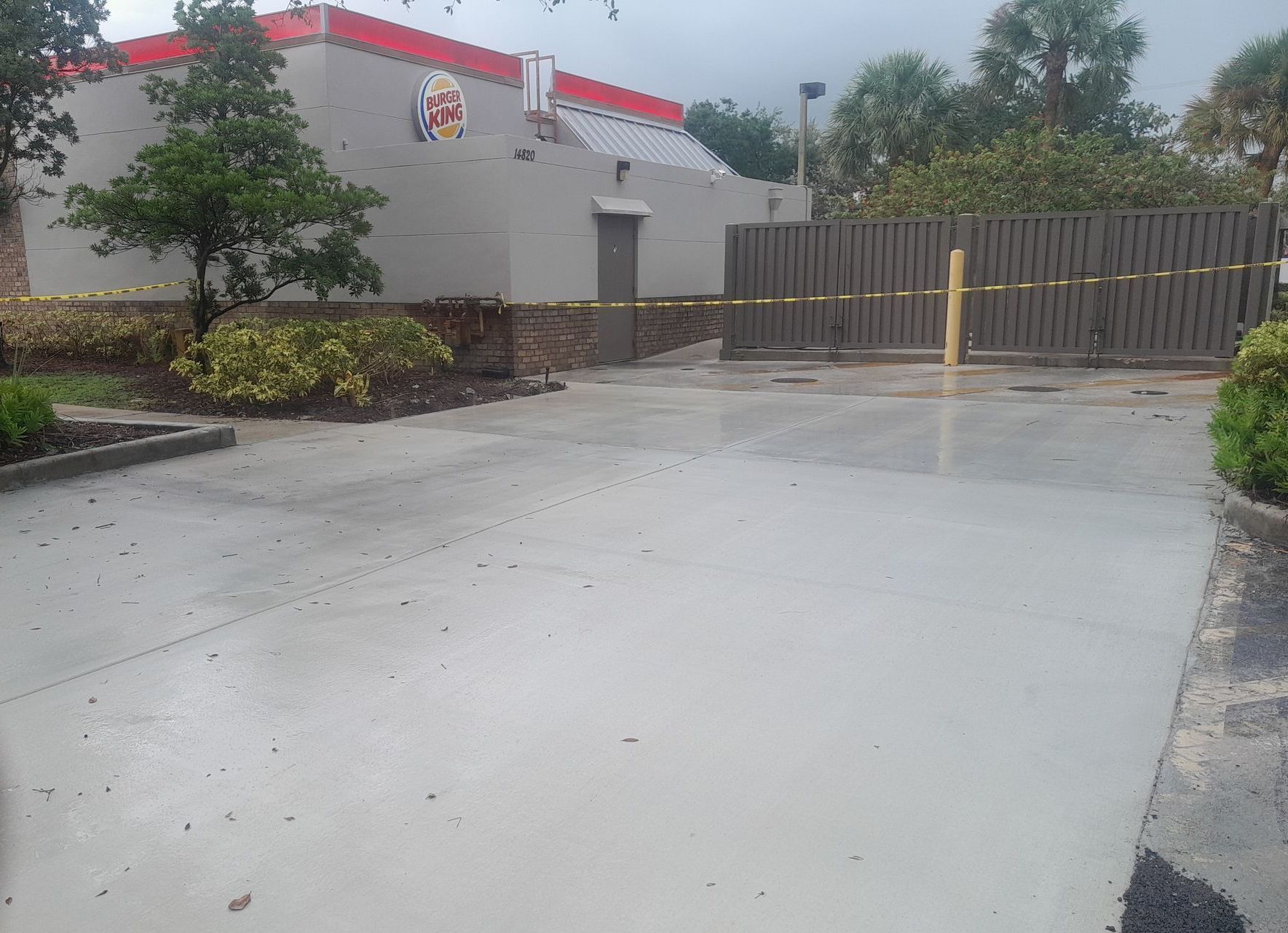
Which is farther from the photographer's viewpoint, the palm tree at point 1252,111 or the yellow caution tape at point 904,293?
the palm tree at point 1252,111

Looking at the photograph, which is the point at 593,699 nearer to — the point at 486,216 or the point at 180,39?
the point at 486,216

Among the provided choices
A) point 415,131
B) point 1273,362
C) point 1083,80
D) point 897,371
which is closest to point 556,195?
point 415,131

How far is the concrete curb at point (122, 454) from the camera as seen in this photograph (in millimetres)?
7594

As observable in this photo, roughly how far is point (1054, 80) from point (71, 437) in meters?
27.8

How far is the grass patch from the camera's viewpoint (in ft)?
39.1

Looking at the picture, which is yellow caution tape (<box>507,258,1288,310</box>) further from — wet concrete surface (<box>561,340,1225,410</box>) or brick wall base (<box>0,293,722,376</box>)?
wet concrete surface (<box>561,340,1225,410</box>)

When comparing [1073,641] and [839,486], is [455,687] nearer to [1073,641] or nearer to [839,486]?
[1073,641]

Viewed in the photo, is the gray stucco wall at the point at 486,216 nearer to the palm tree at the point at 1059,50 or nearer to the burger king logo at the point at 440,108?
the burger king logo at the point at 440,108

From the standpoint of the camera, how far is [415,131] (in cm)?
1675

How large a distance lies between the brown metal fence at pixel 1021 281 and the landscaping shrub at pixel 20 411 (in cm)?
1106

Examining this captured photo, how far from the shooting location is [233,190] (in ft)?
38.2

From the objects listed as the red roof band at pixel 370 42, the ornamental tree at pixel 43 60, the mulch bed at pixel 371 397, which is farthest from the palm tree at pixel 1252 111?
the ornamental tree at pixel 43 60

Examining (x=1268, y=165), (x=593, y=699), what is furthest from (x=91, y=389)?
(x=1268, y=165)

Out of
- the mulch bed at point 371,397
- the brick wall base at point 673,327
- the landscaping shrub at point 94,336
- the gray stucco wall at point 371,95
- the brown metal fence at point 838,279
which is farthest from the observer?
the brick wall base at point 673,327
